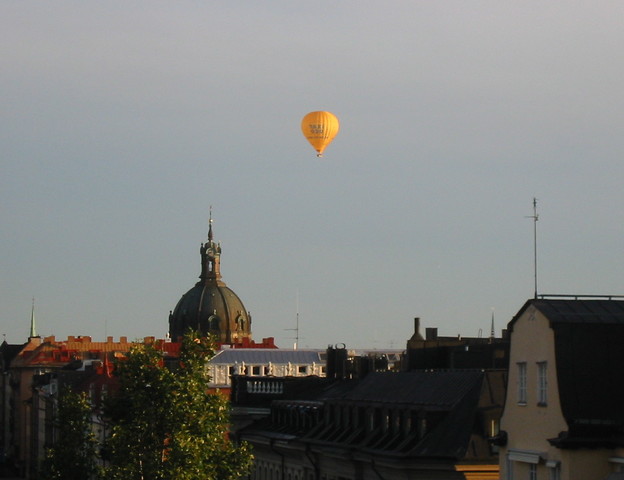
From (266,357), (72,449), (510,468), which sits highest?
(266,357)

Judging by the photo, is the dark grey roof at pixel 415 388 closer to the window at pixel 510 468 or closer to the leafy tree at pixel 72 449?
the window at pixel 510 468

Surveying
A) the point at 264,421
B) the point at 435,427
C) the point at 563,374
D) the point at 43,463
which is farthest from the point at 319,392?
the point at 563,374

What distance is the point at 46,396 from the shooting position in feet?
596

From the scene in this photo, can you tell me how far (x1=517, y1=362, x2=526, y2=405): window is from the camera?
42.1 metres

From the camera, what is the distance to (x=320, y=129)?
12900 cm

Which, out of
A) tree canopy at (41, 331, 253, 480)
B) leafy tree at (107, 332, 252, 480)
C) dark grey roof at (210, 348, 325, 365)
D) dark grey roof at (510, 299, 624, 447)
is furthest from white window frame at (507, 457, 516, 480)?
dark grey roof at (210, 348, 325, 365)

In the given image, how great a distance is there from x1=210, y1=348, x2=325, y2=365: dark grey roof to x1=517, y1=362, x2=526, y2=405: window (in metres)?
119

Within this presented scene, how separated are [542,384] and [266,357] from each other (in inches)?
4804

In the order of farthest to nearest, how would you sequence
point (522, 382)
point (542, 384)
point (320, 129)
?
point (320, 129) → point (522, 382) → point (542, 384)

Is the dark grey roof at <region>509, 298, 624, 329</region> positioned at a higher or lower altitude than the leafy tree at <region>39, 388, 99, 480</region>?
higher

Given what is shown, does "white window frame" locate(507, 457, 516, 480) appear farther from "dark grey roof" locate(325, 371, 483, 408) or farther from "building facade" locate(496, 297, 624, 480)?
"dark grey roof" locate(325, 371, 483, 408)

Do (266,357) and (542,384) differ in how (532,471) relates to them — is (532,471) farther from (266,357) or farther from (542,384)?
(266,357)

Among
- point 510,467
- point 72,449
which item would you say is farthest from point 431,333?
point 510,467

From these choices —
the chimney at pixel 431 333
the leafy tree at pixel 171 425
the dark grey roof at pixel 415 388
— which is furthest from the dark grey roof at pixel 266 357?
the leafy tree at pixel 171 425
